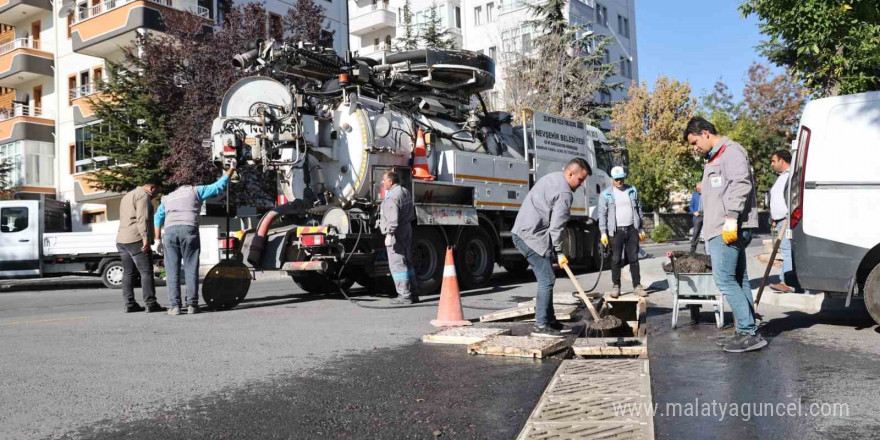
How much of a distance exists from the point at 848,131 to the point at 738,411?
12.1ft

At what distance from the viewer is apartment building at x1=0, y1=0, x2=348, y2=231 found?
97.6 feet

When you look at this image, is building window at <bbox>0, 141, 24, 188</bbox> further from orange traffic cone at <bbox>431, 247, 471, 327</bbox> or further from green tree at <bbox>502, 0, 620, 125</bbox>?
orange traffic cone at <bbox>431, 247, 471, 327</bbox>

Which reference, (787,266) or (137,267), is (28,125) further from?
(787,266)

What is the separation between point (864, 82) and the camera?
569 inches

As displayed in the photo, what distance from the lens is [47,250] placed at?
1612 cm

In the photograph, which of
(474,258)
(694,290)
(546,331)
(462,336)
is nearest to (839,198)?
(694,290)

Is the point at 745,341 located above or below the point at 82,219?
below

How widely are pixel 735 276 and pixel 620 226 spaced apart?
13.4 feet

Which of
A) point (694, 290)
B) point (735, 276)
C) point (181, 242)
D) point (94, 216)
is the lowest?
point (694, 290)

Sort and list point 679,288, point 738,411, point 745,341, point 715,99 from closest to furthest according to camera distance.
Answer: point 738,411
point 745,341
point 679,288
point 715,99

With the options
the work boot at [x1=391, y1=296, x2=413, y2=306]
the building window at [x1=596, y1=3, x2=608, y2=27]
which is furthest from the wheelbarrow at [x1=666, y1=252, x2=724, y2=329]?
the building window at [x1=596, y1=3, x2=608, y2=27]

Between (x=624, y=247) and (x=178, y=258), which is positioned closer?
(x=178, y=258)

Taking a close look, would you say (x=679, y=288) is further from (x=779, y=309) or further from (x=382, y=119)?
(x=382, y=119)

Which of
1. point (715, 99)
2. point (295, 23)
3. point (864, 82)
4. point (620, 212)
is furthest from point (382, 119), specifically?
point (715, 99)
